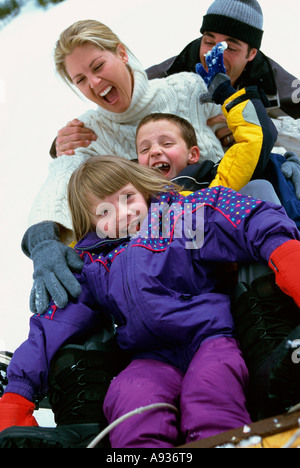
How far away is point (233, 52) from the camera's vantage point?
5.33 ft

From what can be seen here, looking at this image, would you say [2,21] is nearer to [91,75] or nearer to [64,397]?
[91,75]

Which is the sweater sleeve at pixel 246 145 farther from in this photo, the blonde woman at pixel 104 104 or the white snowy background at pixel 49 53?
the white snowy background at pixel 49 53

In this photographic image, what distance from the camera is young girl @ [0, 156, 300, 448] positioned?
2.47 feet

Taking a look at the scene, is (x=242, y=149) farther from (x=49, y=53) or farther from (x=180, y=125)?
(x=49, y=53)

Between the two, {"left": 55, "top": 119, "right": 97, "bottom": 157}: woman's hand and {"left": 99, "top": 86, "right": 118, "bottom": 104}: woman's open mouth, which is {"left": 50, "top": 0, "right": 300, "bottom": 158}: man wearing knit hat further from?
{"left": 99, "top": 86, "right": 118, "bottom": 104}: woman's open mouth

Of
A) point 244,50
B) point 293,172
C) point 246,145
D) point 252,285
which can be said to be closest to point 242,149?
point 246,145

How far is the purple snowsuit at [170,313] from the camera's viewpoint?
0.75 meters

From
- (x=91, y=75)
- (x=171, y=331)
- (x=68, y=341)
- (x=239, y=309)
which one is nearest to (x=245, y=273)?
(x=239, y=309)

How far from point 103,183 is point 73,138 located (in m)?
0.54

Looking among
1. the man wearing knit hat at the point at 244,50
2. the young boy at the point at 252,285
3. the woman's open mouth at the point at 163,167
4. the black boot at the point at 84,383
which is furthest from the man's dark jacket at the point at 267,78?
the black boot at the point at 84,383

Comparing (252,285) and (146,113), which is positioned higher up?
(146,113)

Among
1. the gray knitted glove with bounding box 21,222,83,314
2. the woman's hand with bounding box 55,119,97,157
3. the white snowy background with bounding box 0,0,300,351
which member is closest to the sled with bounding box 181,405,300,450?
the gray knitted glove with bounding box 21,222,83,314

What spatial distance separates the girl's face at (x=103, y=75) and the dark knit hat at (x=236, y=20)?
1.17 ft

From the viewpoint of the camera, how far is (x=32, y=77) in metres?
2.76
